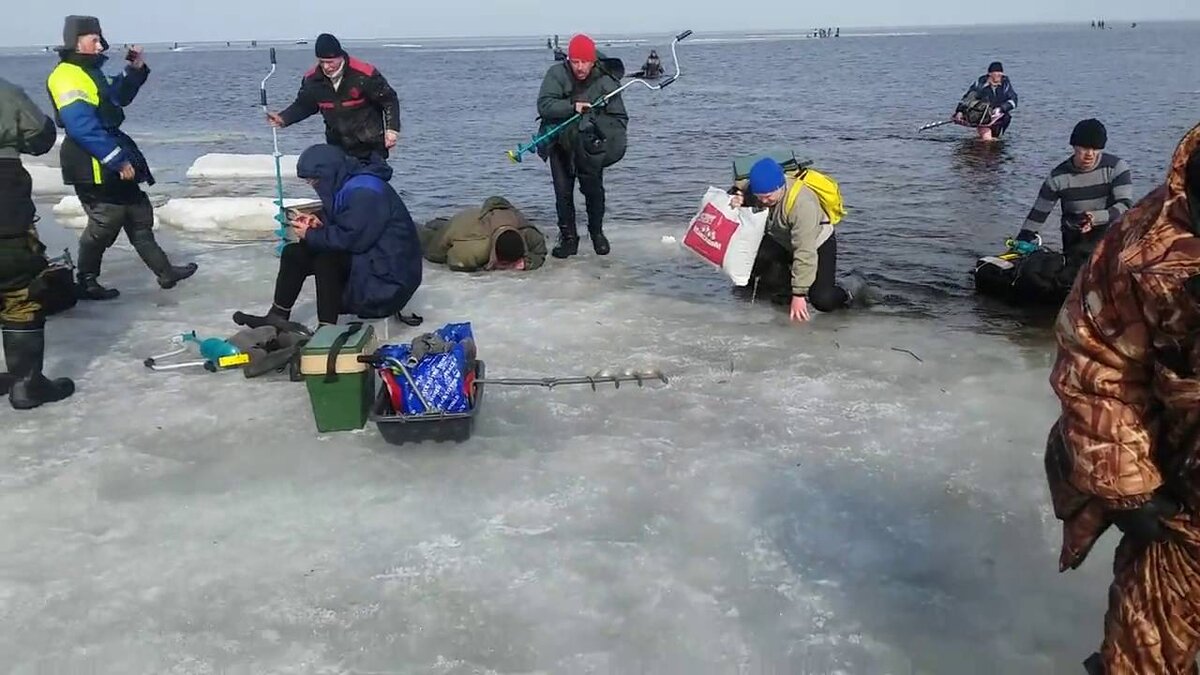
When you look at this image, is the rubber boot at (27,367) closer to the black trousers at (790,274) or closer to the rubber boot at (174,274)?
the rubber boot at (174,274)

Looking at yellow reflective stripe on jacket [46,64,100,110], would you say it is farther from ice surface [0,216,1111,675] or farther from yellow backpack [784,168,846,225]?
yellow backpack [784,168,846,225]

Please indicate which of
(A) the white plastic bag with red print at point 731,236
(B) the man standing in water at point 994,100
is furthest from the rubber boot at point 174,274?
(B) the man standing in water at point 994,100

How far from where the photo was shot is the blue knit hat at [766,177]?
5805 millimetres

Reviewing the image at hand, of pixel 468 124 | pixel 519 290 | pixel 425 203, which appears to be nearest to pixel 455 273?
pixel 519 290

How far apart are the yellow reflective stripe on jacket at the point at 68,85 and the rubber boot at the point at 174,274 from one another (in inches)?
57.8

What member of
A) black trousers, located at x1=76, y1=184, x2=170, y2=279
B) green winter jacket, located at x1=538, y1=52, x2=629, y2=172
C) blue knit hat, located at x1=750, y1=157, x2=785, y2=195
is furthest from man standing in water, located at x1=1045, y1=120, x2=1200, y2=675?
Result: black trousers, located at x1=76, y1=184, x2=170, y2=279

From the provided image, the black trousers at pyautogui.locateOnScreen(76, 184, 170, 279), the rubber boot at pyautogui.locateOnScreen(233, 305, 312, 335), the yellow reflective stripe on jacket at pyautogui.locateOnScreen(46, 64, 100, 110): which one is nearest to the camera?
the rubber boot at pyautogui.locateOnScreen(233, 305, 312, 335)

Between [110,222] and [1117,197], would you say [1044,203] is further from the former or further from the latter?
[110,222]

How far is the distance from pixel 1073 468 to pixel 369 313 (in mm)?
4044

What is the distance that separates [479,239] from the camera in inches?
300

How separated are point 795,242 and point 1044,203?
2.13 meters

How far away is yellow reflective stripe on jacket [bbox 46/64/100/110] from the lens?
591 cm

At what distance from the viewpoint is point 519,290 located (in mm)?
7051

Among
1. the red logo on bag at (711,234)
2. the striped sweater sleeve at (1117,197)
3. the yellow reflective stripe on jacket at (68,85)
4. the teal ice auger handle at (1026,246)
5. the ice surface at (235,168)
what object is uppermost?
the yellow reflective stripe on jacket at (68,85)
